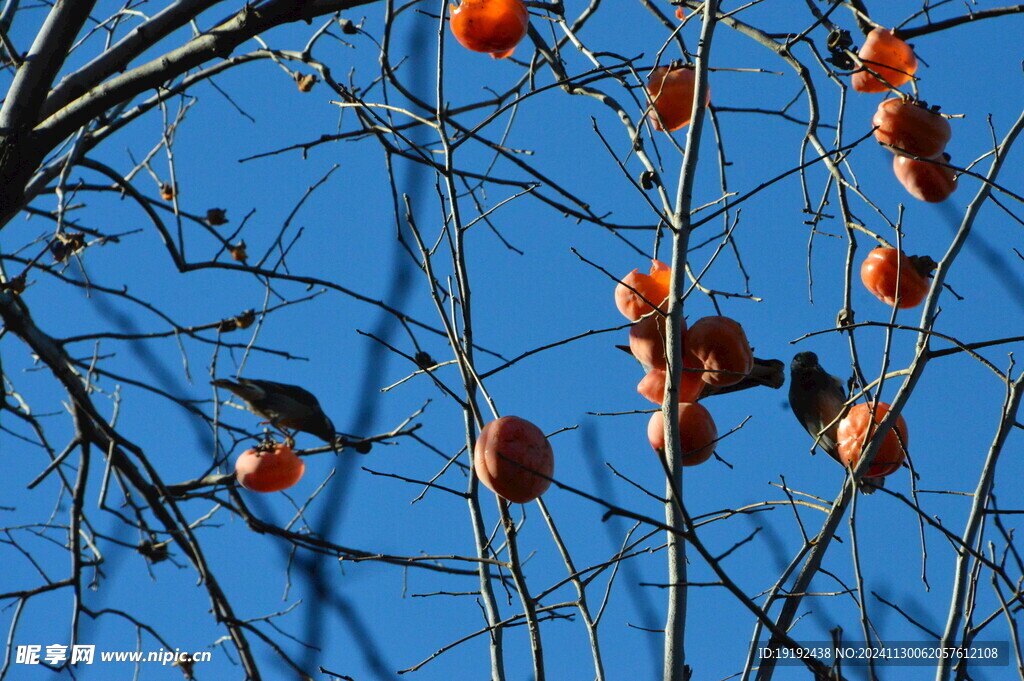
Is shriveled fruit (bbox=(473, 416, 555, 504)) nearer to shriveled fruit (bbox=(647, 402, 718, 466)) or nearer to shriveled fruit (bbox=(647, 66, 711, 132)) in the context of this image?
shriveled fruit (bbox=(647, 402, 718, 466))

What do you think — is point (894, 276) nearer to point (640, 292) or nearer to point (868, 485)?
point (868, 485)

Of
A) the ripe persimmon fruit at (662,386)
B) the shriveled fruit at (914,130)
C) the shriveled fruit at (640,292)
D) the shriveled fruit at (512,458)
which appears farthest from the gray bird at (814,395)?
the shriveled fruit at (512,458)

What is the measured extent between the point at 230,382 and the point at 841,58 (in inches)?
90.8

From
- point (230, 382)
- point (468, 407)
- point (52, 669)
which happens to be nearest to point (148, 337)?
point (230, 382)

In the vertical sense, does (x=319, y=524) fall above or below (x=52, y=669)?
below

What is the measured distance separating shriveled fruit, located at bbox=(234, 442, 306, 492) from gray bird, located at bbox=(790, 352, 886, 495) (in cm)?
179

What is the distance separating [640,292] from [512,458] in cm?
59

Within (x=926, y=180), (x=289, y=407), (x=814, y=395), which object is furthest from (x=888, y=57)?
(x=289, y=407)

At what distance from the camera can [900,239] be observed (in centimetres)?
225

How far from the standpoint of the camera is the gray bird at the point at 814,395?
2498 mm

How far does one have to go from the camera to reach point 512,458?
194 centimetres

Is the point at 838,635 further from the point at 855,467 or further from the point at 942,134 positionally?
the point at 942,134

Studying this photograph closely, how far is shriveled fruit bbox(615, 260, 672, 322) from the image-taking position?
228cm

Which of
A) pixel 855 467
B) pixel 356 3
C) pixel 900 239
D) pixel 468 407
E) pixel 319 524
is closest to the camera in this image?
pixel 319 524
